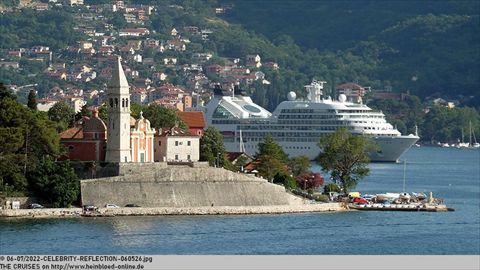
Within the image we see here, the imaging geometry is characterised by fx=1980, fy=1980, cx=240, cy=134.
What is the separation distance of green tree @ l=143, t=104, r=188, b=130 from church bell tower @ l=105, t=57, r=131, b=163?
926 cm

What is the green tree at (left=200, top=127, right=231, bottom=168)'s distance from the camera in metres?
74.4

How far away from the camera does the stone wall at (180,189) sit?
64.9 meters

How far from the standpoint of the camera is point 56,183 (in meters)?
63.8

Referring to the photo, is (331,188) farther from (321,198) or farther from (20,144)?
(20,144)

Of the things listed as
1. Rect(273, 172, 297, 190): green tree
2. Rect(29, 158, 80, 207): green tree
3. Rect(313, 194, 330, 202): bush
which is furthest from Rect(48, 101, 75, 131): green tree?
Rect(29, 158, 80, 207): green tree

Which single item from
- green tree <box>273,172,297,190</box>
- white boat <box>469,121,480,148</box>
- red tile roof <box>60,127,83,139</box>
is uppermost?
red tile roof <box>60,127,83,139</box>

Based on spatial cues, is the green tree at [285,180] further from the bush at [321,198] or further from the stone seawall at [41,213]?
the stone seawall at [41,213]

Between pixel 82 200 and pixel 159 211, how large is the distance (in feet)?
8.53

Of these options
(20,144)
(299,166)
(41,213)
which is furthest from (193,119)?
(41,213)

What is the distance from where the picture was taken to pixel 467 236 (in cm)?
6172

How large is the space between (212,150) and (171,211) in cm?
1147

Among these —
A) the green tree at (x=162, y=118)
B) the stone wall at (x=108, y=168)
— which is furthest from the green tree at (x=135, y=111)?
the stone wall at (x=108, y=168)

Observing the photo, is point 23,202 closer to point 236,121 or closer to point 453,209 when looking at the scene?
point 453,209

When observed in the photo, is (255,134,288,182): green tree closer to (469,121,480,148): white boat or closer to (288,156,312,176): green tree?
(288,156,312,176): green tree
